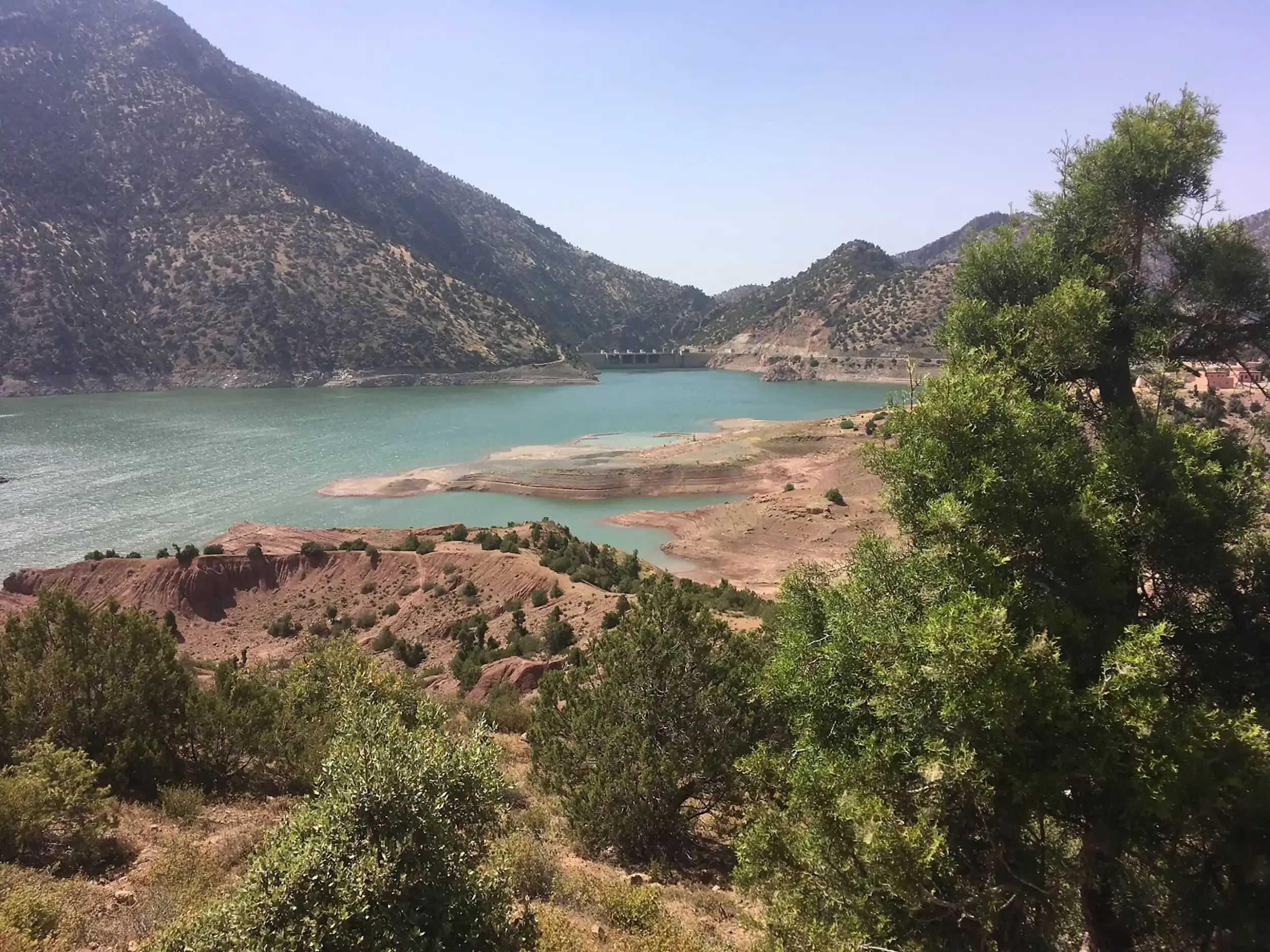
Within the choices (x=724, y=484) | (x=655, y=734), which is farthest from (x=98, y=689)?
(x=724, y=484)

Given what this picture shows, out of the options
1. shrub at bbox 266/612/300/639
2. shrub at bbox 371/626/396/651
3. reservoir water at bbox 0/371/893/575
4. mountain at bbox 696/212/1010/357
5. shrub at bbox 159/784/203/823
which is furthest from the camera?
mountain at bbox 696/212/1010/357

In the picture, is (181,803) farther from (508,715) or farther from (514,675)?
(514,675)

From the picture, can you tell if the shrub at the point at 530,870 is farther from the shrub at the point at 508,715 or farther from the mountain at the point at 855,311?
the mountain at the point at 855,311

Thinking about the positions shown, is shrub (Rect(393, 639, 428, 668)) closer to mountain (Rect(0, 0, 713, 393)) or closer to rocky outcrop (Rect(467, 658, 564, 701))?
rocky outcrop (Rect(467, 658, 564, 701))

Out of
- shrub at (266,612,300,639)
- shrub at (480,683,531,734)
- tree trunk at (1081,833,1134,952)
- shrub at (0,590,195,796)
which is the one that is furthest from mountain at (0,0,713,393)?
tree trunk at (1081,833,1134,952)

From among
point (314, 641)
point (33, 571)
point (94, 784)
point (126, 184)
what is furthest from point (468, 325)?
point (94, 784)
